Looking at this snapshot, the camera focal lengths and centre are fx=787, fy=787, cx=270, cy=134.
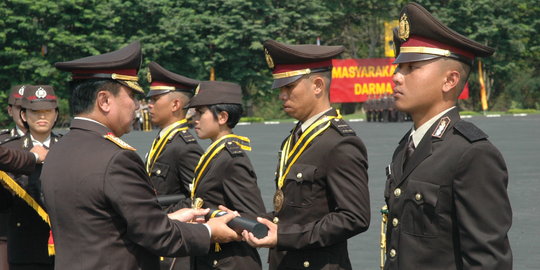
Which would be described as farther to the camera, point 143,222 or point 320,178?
point 320,178

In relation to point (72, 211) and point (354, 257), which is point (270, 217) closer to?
point (72, 211)

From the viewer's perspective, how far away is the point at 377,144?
25047 mm

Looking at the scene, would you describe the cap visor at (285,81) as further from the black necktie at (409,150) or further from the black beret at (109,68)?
the black necktie at (409,150)

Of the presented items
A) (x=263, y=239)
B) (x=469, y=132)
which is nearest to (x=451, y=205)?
(x=469, y=132)

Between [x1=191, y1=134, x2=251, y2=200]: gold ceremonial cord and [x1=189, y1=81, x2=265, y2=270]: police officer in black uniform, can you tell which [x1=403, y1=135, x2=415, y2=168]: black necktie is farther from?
[x1=191, y1=134, x2=251, y2=200]: gold ceremonial cord

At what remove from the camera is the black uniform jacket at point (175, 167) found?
669 centimetres

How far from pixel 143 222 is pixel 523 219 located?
8086 mm

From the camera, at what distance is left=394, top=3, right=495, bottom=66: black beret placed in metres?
3.62

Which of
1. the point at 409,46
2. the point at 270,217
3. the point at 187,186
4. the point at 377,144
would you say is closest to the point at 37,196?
the point at 187,186

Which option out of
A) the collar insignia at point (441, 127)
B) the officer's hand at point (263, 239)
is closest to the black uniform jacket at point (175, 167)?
the officer's hand at point (263, 239)

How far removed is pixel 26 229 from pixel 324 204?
9.00ft

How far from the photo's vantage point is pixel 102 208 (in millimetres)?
3711

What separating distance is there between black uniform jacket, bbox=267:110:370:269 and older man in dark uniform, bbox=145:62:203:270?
181cm

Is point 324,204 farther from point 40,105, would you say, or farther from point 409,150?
point 40,105
